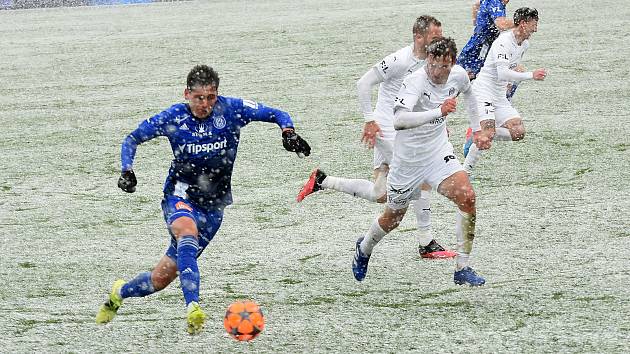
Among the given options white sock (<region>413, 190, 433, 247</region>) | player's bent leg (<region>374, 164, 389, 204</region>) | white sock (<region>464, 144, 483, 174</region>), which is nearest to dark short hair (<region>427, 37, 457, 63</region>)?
white sock (<region>413, 190, 433, 247</region>)

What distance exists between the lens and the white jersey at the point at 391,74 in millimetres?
9781

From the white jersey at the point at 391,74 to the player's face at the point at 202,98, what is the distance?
2568 mm

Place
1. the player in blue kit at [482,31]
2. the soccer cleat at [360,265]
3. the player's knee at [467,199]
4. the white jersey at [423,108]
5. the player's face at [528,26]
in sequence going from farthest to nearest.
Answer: the player in blue kit at [482,31] → the player's face at [528,26] → the soccer cleat at [360,265] → the white jersey at [423,108] → the player's knee at [467,199]

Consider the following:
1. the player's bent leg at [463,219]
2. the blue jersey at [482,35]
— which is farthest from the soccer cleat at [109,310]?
the blue jersey at [482,35]

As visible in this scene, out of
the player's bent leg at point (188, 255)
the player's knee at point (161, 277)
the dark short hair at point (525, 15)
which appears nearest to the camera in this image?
the player's bent leg at point (188, 255)

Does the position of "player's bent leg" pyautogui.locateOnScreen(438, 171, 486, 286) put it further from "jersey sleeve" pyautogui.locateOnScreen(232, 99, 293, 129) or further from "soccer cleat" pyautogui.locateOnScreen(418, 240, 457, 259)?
"jersey sleeve" pyautogui.locateOnScreen(232, 99, 293, 129)

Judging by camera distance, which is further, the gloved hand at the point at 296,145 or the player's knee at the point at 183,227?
the gloved hand at the point at 296,145

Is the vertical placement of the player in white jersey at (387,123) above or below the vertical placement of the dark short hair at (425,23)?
below

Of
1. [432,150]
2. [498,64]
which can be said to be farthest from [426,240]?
[498,64]

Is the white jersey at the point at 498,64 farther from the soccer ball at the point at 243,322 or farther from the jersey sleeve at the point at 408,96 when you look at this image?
the soccer ball at the point at 243,322

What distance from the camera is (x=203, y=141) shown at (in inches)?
304

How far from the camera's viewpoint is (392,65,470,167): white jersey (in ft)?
27.7

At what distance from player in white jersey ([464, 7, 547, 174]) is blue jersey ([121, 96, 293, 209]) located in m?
4.98

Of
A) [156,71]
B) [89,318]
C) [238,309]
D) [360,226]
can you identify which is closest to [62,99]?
[156,71]
